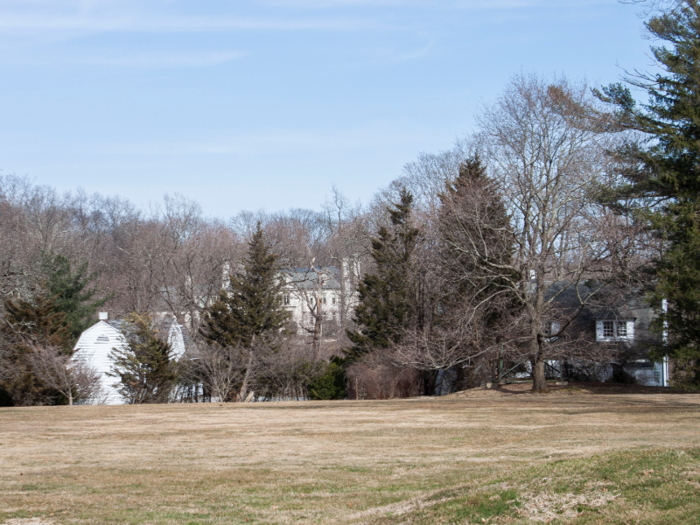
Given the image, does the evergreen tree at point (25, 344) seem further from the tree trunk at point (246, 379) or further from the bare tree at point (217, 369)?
the tree trunk at point (246, 379)

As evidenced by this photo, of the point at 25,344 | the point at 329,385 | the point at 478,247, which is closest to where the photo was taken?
the point at 478,247

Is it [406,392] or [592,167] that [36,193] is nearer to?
[406,392]

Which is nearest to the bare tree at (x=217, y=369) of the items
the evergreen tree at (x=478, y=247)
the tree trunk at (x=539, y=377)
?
the evergreen tree at (x=478, y=247)

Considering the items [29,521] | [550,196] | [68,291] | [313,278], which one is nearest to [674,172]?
[550,196]

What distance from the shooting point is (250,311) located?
38344 millimetres

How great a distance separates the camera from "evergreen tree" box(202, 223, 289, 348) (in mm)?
37688

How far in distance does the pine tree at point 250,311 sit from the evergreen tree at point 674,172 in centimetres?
1903

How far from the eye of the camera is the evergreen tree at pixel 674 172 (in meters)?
19.0

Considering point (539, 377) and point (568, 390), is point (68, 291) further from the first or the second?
point (568, 390)

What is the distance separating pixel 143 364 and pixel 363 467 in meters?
22.4

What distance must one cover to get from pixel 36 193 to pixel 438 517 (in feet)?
256

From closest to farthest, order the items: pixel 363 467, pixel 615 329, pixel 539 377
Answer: pixel 363 467 < pixel 539 377 < pixel 615 329

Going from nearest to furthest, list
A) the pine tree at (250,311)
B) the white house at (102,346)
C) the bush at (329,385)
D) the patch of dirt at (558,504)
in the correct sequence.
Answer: the patch of dirt at (558,504), the white house at (102,346), the pine tree at (250,311), the bush at (329,385)

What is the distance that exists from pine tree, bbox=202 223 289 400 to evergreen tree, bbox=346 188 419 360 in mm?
4464
